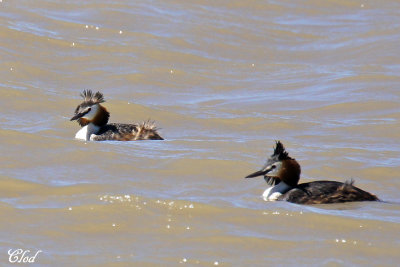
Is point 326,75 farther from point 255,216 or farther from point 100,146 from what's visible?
point 255,216

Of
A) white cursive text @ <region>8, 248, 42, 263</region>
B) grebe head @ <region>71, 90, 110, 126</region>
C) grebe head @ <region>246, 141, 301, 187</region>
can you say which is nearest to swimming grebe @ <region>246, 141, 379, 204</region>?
grebe head @ <region>246, 141, 301, 187</region>

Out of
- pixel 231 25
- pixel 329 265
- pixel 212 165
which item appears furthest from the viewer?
pixel 231 25

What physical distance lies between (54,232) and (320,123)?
6.52 m

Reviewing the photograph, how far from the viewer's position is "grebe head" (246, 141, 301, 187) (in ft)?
39.1

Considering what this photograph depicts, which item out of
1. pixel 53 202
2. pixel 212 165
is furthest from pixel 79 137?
pixel 53 202

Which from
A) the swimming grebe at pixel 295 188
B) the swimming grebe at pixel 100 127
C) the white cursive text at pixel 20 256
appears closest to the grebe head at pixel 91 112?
the swimming grebe at pixel 100 127

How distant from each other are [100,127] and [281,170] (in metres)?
3.47

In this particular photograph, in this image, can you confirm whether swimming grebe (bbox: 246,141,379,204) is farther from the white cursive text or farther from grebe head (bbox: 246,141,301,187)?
the white cursive text

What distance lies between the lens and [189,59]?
64.9 ft

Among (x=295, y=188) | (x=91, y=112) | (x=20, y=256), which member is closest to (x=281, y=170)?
(x=295, y=188)

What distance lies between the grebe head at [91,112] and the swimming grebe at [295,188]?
3330 mm

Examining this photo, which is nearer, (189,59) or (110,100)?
(110,100)

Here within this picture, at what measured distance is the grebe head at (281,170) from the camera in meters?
11.9

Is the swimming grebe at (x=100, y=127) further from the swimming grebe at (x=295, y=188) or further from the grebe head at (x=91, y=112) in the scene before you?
the swimming grebe at (x=295, y=188)
